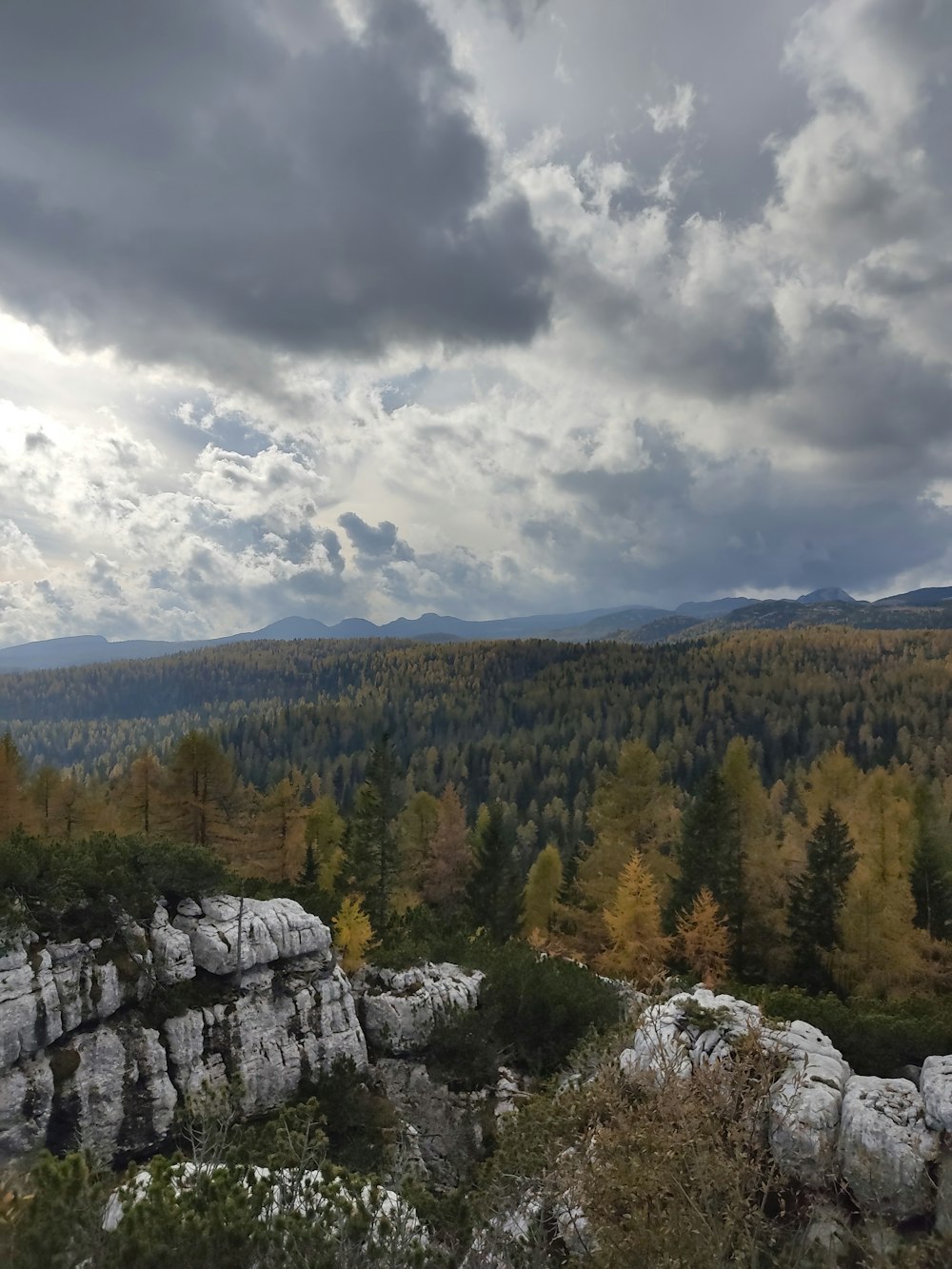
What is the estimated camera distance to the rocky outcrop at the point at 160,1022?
2123 centimetres

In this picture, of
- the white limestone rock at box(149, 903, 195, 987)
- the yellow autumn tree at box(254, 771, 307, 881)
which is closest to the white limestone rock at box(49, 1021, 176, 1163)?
the white limestone rock at box(149, 903, 195, 987)

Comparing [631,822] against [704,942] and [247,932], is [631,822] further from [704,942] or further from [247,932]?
[247,932]

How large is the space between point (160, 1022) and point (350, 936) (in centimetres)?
1023

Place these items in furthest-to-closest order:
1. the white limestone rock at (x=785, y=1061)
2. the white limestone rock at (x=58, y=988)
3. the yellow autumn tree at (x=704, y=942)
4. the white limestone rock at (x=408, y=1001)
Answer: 1. the yellow autumn tree at (x=704, y=942)
2. the white limestone rock at (x=408, y=1001)
3. the white limestone rock at (x=58, y=988)
4. the white limestone rock at (x=785, y=1061)

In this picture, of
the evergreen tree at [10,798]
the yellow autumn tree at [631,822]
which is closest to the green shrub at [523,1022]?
the yellow autumn tree at [631,822]

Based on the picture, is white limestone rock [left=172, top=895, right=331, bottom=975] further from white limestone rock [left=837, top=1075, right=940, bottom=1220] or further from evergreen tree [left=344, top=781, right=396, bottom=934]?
white limestone rock [left=837, top=1075, right=940, bottom=1220]

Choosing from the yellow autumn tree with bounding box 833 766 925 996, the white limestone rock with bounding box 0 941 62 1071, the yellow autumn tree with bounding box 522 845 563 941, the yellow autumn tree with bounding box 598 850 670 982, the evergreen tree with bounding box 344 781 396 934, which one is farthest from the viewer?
the yellow autumn tree with bounding box 522 845 563 941

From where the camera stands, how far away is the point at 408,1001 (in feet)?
97.6

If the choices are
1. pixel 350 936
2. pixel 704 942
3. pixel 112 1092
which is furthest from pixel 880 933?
pixel 112 1092

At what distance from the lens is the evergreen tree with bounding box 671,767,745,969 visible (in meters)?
38.2

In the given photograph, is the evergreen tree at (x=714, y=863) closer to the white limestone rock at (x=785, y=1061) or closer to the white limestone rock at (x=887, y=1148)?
the white limestone rock at (x=785, y=1061)

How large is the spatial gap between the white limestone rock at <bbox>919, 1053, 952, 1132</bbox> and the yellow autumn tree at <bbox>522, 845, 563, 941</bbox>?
3540 centimetres

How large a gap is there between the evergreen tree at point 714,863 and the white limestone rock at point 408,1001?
47.0 feet

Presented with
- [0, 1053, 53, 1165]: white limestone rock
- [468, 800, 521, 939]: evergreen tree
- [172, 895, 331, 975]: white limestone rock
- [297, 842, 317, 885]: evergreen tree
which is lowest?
[468, 800, 521, 939]: evergreen tree
